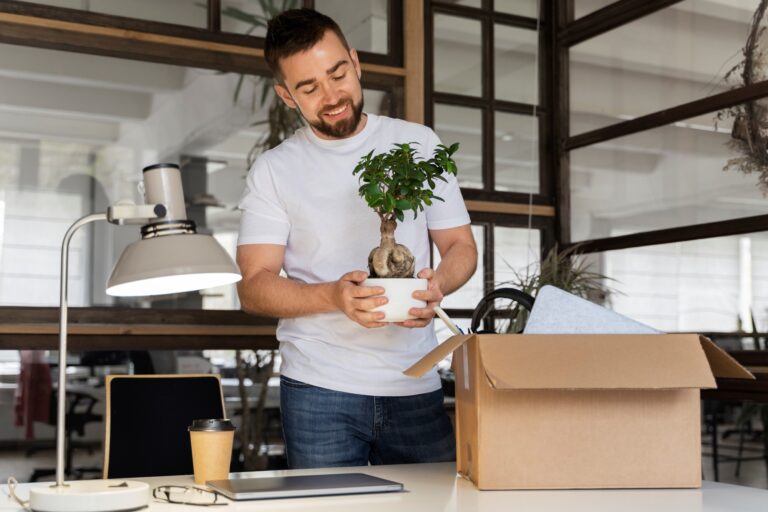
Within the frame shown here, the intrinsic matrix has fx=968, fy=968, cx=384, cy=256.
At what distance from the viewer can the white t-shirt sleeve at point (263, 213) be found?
2031 mm

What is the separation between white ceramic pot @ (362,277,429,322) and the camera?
63.7 inches

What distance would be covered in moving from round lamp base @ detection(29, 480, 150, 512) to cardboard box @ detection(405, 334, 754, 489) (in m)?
0.47

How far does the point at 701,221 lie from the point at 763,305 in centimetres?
40

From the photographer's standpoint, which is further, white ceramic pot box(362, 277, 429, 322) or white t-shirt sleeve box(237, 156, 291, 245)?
white t-shirt sleeve box(237, 156, 291, 245)

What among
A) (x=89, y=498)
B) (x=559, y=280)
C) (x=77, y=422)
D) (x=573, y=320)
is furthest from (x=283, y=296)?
(x=559, y=280)

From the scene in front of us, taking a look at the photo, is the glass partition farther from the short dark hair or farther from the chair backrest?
the chair backrest

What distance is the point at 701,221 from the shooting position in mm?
3477

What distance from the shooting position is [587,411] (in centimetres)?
149

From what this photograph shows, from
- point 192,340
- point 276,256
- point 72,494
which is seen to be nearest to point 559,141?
point 192,340

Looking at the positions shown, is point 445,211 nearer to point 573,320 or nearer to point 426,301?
point 426,301

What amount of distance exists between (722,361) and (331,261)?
0.84m

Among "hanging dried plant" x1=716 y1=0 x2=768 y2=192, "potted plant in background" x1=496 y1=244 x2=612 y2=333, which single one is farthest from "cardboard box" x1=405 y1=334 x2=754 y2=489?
"potted plant in background" x1=496 y1=244 x2=612 y2=333

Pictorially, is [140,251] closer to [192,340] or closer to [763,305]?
[192,340]

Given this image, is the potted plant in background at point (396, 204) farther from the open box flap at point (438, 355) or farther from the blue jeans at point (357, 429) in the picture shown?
the blue jeans at point (357, 429)
